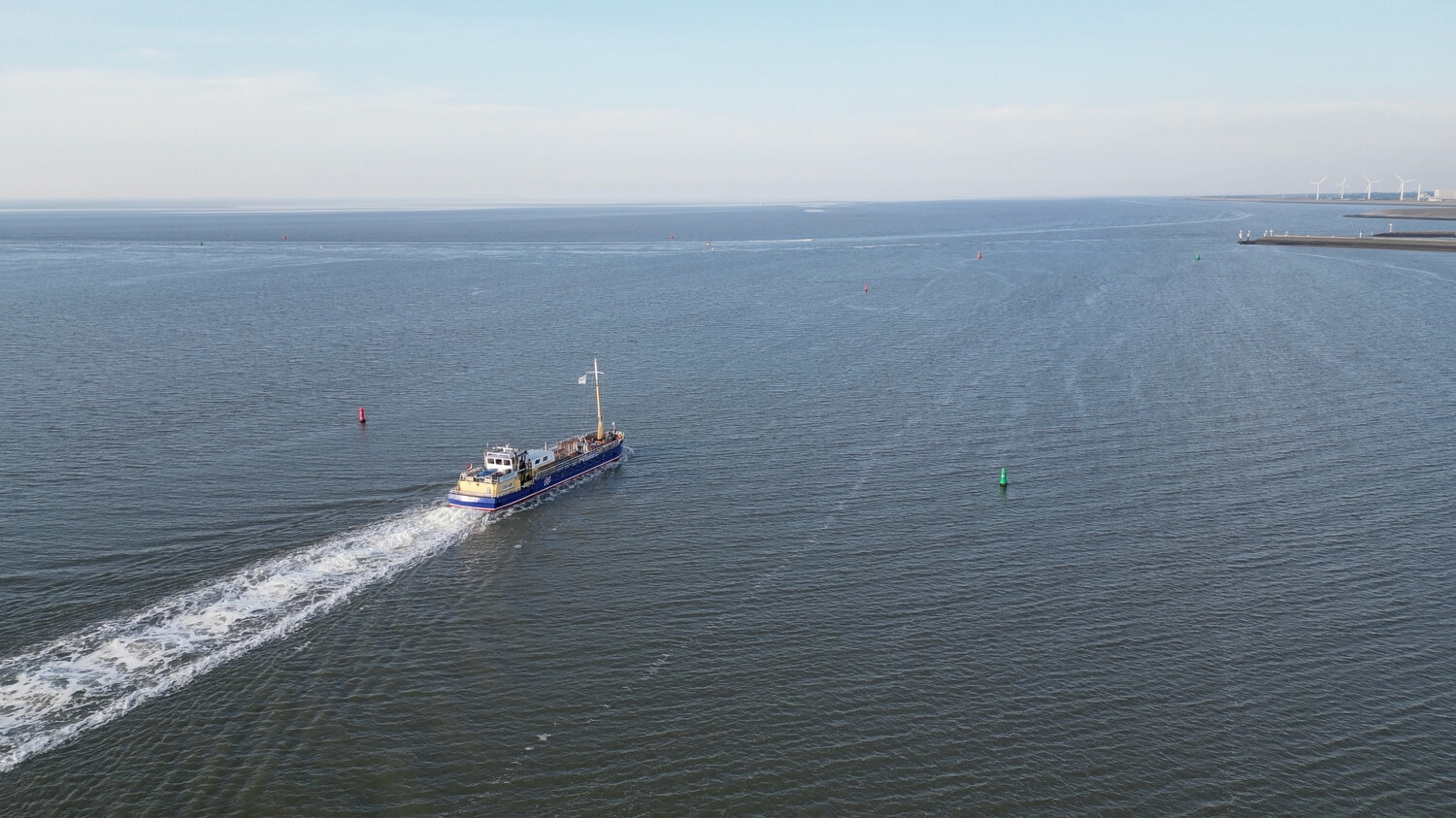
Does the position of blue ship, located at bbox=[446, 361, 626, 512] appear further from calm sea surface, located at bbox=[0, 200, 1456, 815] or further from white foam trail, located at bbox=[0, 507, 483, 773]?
white foam trail, located at bbox=[0, 507, 483, 773]

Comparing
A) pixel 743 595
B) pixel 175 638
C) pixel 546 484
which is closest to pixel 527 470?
pixel 546 484

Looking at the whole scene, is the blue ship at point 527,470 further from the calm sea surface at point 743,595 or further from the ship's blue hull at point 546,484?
the calm sea surface at point 743,595

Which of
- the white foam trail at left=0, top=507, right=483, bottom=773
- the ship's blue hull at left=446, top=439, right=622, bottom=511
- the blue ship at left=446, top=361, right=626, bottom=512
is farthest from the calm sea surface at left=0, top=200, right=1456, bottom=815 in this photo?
the blue ship at left=446, top=361, right=626, bottom=512

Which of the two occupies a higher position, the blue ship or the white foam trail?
the blue ship

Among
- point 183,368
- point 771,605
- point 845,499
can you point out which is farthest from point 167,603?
point 183,368

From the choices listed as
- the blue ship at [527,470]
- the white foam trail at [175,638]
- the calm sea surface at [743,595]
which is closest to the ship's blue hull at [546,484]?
the blue ship at [527,470]

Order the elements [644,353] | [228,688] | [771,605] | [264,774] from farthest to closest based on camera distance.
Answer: [644,353] < [771,605] < [228,688] < [264,774]

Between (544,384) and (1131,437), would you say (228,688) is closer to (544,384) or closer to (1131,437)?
(544,384)
